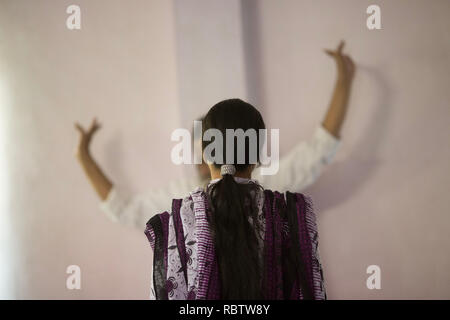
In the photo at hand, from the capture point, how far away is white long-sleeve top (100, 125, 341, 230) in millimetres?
1442

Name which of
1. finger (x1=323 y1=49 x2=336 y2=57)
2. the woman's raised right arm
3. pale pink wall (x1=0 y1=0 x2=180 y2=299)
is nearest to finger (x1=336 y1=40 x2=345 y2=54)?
finger (x1=323 y1=49 x2=336 y2=57)

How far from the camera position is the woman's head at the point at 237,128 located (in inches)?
31.4

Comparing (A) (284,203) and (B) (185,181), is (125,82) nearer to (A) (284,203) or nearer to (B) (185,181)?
(B) (185,181)

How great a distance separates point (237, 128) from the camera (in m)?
0.80

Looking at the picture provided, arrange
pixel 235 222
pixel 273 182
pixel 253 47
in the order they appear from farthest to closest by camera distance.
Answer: pixel 253 47 → pixel 273 182 → pixel 235 222

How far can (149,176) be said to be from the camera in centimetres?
156

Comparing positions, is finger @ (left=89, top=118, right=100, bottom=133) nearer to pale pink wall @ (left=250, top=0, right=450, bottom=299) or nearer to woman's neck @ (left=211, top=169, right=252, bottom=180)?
pale pink wall @ (left=250, top=0, right=450, bottom=299)

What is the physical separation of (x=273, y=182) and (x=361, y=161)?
1.08 feet

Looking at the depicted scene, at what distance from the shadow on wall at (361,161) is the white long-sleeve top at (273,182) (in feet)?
0.24

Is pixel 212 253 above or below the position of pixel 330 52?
below

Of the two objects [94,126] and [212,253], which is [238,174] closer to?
[212,253]

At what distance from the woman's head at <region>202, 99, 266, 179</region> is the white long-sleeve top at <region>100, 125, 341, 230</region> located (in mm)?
592

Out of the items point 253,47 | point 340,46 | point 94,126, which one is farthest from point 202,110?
point 340,46

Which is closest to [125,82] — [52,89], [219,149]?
[52,89]
